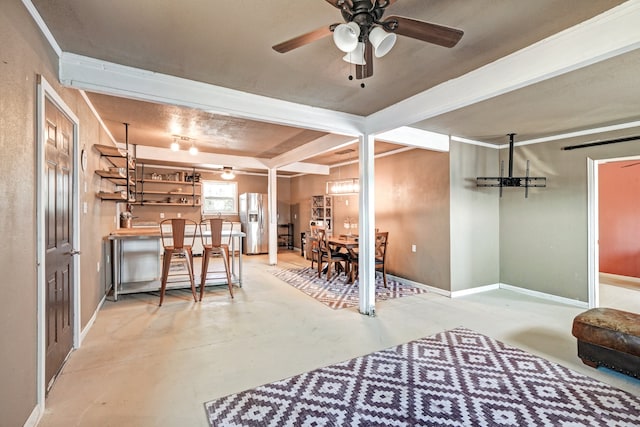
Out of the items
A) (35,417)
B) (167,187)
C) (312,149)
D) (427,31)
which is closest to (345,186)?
(312,149)

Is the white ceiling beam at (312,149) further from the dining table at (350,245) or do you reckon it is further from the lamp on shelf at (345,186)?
the dining table at (350,245)

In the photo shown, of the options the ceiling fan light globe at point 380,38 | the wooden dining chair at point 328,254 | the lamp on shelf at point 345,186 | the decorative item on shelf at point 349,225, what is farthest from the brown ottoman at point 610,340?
the decorative item on shelf at point 349,225

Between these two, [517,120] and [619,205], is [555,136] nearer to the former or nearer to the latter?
[517,120]

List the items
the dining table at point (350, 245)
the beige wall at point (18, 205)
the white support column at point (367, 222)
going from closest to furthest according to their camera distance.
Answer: the beige wall at point (18, 205), the white support column at point (367, 222), the dining table at point (350, 245)

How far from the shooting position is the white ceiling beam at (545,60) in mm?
1706

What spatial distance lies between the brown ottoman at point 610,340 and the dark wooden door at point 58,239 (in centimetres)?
424

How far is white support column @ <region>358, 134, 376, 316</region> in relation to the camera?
3.74 m

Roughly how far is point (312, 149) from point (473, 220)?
3.00 meters

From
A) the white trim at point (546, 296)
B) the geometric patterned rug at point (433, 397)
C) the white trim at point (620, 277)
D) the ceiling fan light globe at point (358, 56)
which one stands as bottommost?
the geometric patterned rug at point (433, 397)

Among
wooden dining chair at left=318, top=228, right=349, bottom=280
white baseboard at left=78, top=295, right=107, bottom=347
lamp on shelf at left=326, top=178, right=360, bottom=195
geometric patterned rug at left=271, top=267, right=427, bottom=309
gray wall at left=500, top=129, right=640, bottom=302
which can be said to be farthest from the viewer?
lamp on shelf at left=326, top=178, right=360, bottom=195

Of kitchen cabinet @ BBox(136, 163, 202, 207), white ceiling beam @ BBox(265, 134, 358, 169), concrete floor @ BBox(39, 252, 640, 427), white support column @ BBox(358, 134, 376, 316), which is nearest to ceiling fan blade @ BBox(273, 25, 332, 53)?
white support column @ BBox(358, 134, 376, 316)

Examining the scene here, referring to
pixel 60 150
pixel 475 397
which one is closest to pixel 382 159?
pixel 475 397

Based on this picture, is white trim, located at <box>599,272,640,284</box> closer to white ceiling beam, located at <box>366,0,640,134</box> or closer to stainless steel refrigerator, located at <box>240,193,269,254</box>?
white ceiling beam, located at <box>366,0,640,134</box>

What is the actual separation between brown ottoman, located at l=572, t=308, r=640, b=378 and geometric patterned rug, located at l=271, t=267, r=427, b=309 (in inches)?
90.6
